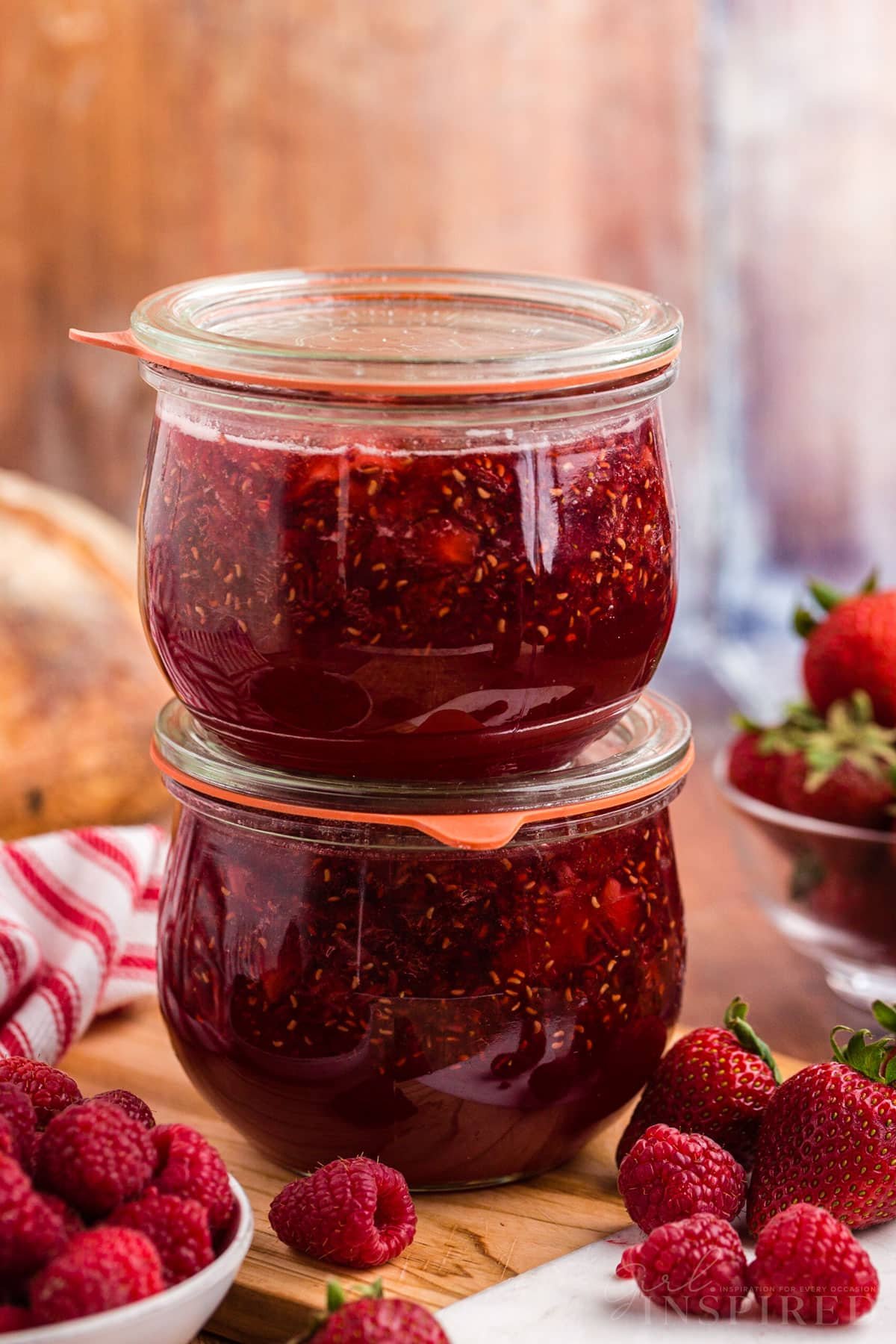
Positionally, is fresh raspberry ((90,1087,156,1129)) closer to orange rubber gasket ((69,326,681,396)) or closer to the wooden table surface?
orange rubber gasket ((69,326,681,396))

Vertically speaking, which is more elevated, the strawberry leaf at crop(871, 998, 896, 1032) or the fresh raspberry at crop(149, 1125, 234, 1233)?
the fresh raspberry at crop(149, 1125, 234, 1233)

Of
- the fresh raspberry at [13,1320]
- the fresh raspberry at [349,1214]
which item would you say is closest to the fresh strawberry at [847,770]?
the fresh raspberry at [349,1214]

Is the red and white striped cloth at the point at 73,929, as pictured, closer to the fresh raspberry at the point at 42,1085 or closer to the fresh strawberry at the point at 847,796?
the fresh raspberry at the point at 42,1085

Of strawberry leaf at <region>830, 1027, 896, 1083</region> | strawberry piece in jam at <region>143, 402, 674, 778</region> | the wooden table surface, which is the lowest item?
the wooden table surface

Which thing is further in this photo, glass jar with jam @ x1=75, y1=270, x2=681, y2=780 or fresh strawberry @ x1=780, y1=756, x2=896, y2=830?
fresh strawberry @ x1=780, y1=756, x2=896, y2=830

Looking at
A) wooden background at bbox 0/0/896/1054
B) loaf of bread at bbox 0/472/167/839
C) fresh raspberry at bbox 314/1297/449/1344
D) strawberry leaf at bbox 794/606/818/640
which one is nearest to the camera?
fresh raspberry at bbox 314/1297/449/1344

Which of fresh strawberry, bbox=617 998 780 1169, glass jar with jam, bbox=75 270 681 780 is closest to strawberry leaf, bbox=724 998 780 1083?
fresh strawberry, bbox=617 998 780 1169

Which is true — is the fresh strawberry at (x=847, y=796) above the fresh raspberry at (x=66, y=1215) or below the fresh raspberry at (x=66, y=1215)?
below

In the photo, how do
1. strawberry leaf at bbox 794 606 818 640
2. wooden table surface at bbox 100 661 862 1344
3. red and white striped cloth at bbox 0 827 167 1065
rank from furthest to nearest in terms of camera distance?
strawberry leaf at bbox 794 606 818 640 < wooden table surface at bbox 100 661 862 1344 < red and white striped cloth at bbox 0 827 167 1065
